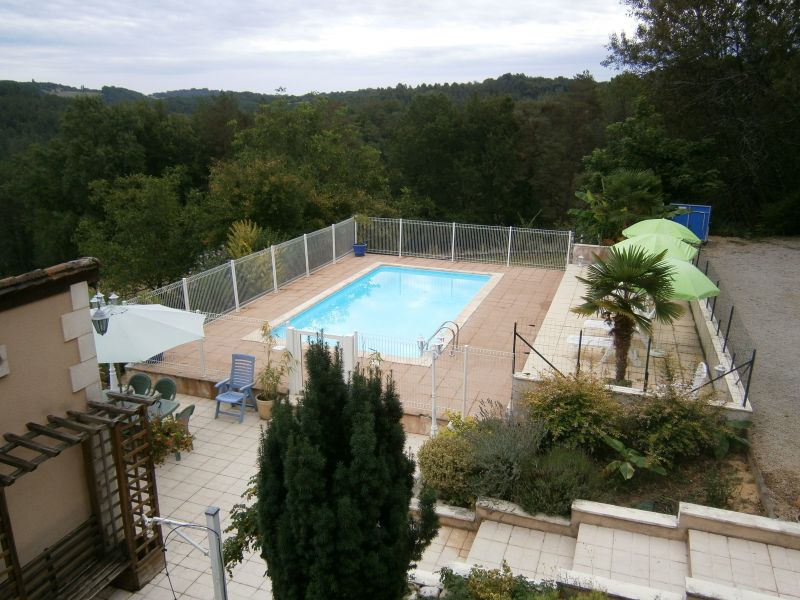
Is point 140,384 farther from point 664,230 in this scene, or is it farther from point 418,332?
point 664,230

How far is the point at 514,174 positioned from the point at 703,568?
1434 inches

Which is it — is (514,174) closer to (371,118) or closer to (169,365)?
→ (371,118)

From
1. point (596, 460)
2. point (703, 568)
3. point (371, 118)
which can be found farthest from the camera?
point (371, 118)

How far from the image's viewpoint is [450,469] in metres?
7.20

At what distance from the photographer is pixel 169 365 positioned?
11156 millimetres

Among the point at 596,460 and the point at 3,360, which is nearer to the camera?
the point at 3,360

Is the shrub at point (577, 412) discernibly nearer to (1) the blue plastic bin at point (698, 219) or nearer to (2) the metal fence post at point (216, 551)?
(2) the metal fence post at point (216, 551)

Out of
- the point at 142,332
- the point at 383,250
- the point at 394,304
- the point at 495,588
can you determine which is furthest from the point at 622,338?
the point at 383,250

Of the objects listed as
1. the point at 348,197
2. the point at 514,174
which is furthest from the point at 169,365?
the point at 514,174

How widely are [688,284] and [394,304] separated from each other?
8568 millimetres

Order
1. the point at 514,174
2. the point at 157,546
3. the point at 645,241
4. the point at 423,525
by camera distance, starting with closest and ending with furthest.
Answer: the point at 423,525 < the point at 157,546 < the point at 645,241 < the point at 514,174

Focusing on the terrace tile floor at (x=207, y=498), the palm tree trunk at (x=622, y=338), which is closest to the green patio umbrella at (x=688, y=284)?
the palm tree trunk at (x=622, y=338)

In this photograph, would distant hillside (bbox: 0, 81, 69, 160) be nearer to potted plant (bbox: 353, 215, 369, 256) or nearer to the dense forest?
the dense forest

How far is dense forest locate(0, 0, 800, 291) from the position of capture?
59.0 feet
